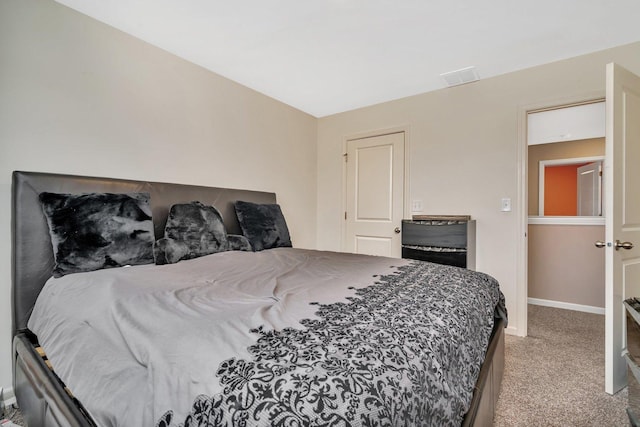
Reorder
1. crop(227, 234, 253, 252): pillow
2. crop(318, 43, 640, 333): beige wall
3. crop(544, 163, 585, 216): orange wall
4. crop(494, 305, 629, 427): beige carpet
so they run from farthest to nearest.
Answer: crop(544, 163, 585, 216): orange wall → crop(318, 43, 640, 333): beige wall → crop(227, 234, 253, 252): pillow → crop(494, 305, 629, 427): beige carpet

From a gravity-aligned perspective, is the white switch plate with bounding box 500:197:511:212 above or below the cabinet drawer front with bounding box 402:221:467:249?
above

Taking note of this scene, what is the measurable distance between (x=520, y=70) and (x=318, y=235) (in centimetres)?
292

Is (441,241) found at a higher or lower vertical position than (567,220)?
lower

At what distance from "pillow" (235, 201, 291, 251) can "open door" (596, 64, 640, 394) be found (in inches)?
94.4

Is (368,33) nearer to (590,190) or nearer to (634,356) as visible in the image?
(634,356)

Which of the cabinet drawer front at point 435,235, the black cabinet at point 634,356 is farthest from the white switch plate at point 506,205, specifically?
the black cabinet at point 634,356

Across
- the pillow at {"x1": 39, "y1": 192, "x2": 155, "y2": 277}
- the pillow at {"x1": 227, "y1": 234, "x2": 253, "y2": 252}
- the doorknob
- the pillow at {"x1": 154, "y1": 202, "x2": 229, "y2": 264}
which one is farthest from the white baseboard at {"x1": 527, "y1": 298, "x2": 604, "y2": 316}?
the pillow at {"x1": 39, "y1": 192, "x2": 155, "y2": 277}

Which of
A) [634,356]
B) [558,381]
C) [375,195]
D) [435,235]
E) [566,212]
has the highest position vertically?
[375,195]

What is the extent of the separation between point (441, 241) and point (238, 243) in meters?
1.95

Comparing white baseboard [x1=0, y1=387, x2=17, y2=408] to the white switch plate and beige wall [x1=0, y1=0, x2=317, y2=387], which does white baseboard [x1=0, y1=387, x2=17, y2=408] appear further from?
the white switch plate

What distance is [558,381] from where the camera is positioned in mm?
1978

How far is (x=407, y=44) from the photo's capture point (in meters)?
2.39

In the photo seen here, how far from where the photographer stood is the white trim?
11.2ft

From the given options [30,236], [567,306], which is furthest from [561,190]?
[30,236]
